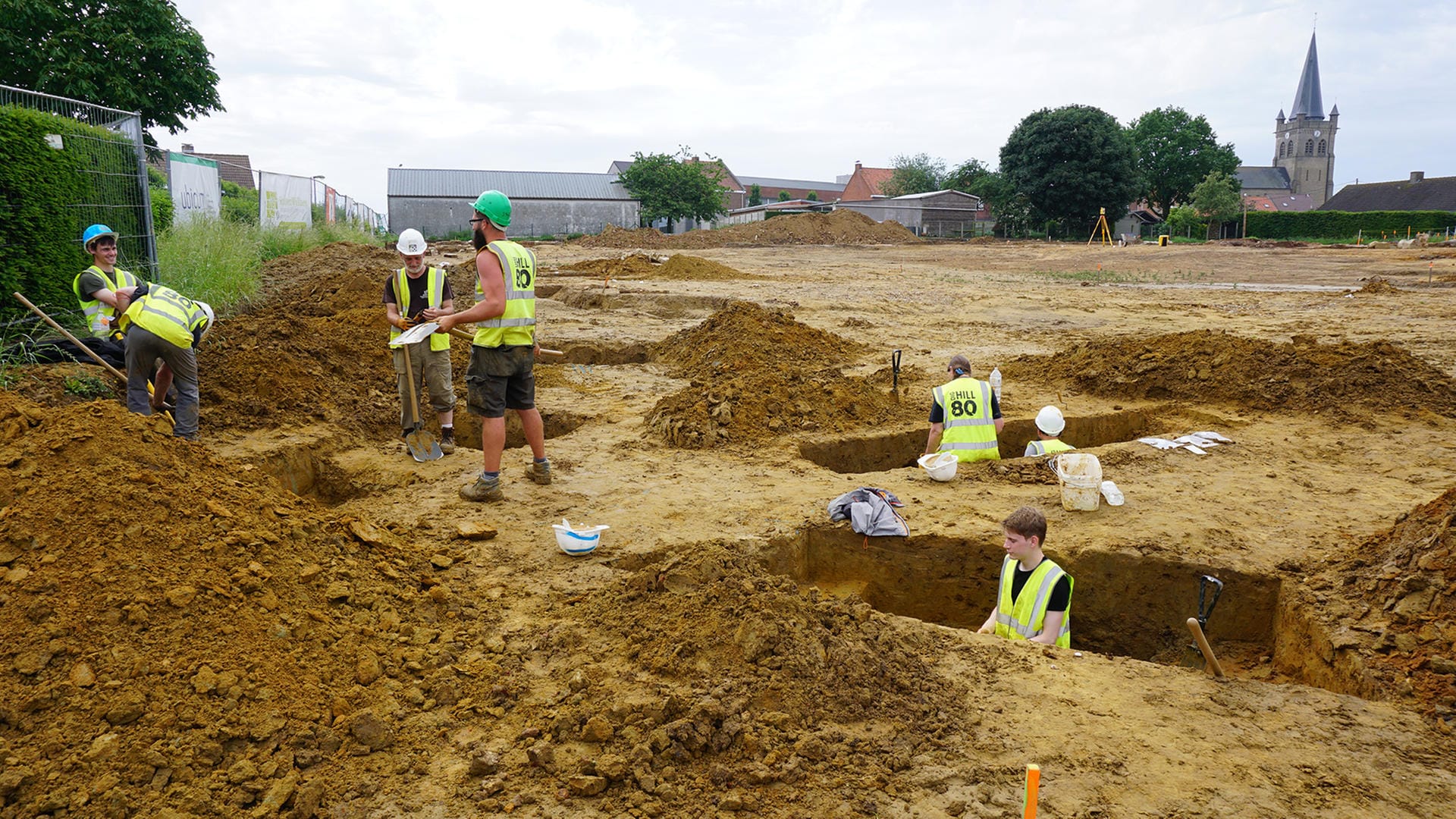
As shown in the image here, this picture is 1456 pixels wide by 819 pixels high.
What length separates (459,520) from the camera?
17.6 ft

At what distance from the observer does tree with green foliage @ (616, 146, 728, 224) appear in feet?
163

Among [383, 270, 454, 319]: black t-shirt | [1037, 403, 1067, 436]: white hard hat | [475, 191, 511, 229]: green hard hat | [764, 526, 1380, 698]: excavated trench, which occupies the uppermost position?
[475, 191, 511, 229]: green hard hat

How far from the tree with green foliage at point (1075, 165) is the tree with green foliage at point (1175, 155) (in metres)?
17.9

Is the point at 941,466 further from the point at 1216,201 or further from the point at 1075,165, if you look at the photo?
the point at 1216,201

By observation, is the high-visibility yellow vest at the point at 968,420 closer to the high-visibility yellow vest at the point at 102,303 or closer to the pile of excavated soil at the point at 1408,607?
the pile of excavated soil at the point at 1408,607

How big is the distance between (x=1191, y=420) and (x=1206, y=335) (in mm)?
1679

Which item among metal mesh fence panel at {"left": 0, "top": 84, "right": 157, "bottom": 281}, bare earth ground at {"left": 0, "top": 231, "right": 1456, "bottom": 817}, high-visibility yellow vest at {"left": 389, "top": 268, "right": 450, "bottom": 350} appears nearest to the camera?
bare earth ground at {"left": 0, "top": 231, "right": 1456, "bottom": 817}

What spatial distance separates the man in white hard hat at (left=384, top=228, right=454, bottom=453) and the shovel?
0.04 m

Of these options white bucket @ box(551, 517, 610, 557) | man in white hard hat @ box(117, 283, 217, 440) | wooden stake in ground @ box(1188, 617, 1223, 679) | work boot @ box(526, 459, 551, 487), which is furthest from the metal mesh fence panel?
wooden stake in ground @ box(1188, 617, 1223, 679)

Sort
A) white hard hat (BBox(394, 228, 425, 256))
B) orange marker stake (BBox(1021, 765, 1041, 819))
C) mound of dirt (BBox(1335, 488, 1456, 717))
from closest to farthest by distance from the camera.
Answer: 1. orange marker stake (BBox(1021, 765, 1041, 819))
2. mound of dirt (BBox(1335, 488, 1456, 717))
3. white hard hat (BBox(394, 228, 425, 256))

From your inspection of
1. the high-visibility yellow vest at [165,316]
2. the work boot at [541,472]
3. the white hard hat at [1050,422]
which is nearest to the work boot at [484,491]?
the work boot at [541,472]

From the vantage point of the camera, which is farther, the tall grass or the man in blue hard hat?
the tall grass

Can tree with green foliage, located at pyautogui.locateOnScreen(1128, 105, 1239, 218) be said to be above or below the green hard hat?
above

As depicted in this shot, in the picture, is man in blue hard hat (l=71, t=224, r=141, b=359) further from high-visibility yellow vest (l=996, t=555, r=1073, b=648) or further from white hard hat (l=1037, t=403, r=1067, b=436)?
white hard hat (l=1037, t=403, r=1067, b=436)
